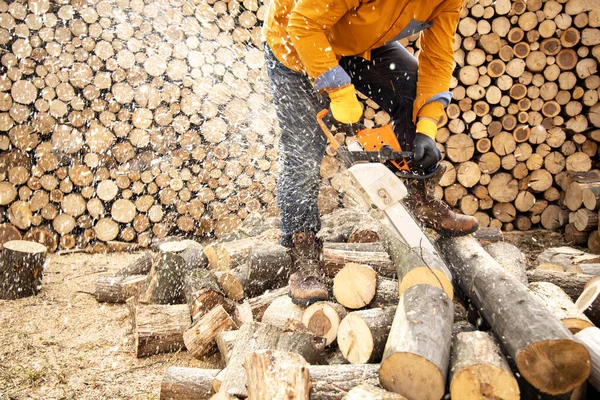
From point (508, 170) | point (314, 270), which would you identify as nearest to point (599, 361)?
point (314, 270)

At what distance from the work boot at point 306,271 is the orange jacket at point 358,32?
34.0 inches

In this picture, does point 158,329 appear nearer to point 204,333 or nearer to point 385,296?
point 204,333

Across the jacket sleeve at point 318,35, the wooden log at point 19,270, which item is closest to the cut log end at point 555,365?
the jacket sleeve at point 318,35

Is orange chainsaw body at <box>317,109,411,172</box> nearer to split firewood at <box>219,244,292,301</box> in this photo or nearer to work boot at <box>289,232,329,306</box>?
work boot at <box>289,232,329,306</box>

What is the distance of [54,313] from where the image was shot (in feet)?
8.96

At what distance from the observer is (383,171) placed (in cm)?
176

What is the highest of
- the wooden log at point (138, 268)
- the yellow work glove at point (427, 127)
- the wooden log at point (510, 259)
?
the yellow work glove at point (427, 127)

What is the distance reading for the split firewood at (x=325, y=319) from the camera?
192 cm

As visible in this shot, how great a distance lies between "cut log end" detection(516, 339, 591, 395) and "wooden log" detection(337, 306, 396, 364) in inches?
19.6

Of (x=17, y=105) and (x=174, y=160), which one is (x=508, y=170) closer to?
(x=174, y=160)

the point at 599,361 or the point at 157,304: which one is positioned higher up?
the point at 599,361

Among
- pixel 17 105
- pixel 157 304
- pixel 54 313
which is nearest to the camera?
pixel 157 304

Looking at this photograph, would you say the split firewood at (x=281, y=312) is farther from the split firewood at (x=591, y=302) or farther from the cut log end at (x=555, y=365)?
the split firewood at (x=591, y=302)

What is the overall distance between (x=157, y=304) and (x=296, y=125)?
1273 millimetres
